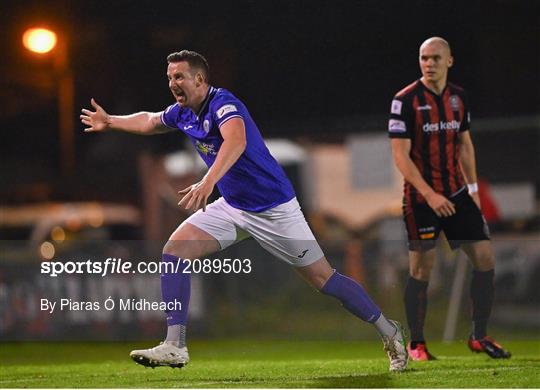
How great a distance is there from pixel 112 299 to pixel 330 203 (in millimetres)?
3692

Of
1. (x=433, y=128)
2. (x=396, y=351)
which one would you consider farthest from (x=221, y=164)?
(x=433, y=128)

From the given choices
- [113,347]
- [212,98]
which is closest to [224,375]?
[212,98]

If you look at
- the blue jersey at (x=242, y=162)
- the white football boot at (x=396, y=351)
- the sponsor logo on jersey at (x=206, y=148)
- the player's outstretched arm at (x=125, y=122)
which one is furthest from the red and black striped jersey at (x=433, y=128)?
the player's outstretched arm at (x=125, y=122)

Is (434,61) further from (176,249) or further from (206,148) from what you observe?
(176,249)

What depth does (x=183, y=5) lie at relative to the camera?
953 cm

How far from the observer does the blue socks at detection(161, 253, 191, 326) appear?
6031 millimetres

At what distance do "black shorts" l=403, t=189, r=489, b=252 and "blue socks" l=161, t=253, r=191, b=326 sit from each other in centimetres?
166

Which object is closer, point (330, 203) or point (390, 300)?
point (390, 300)

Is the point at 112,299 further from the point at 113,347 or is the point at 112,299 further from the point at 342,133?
the point at 342,133

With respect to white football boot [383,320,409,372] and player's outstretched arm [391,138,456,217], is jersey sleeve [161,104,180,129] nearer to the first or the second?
player's outstretched arm [391,138,456,217]

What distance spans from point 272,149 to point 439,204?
5.24 meters

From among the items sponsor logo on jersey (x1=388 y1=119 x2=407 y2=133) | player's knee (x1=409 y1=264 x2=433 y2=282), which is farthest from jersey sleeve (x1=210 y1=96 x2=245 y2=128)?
player's knee (x1=409 y1=264 x2=433 y2=282)

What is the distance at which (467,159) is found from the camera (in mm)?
7152

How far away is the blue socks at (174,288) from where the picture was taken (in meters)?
6.03
